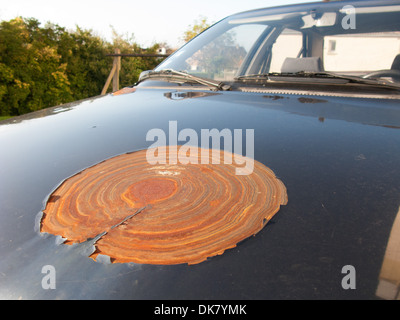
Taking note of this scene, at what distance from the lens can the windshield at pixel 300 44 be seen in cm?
172

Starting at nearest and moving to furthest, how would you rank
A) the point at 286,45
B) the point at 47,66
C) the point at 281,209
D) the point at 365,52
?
the point at 281,209, the point at 365,52, the point at 286,45, the point at 47,66

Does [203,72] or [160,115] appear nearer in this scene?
[160,115]

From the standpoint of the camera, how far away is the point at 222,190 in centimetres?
85

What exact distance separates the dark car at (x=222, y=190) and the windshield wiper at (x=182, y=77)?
42mm

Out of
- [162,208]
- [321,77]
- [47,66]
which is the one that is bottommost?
[162,208]

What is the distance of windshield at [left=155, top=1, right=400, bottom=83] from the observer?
67.9 inches

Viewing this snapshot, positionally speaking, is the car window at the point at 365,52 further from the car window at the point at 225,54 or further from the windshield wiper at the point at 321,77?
the car window at the point at 225,54

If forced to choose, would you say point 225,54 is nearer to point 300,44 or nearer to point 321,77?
point 300,44

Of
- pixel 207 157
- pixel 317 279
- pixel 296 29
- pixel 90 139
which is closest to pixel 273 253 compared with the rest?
pixel 317 279

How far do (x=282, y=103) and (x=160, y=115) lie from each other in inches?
20.4

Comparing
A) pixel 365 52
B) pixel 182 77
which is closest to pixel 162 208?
pixel 182 77

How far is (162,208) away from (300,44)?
1.79 m

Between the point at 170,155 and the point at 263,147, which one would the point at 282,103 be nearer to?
the point at 263,147

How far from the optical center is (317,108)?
1356mm
